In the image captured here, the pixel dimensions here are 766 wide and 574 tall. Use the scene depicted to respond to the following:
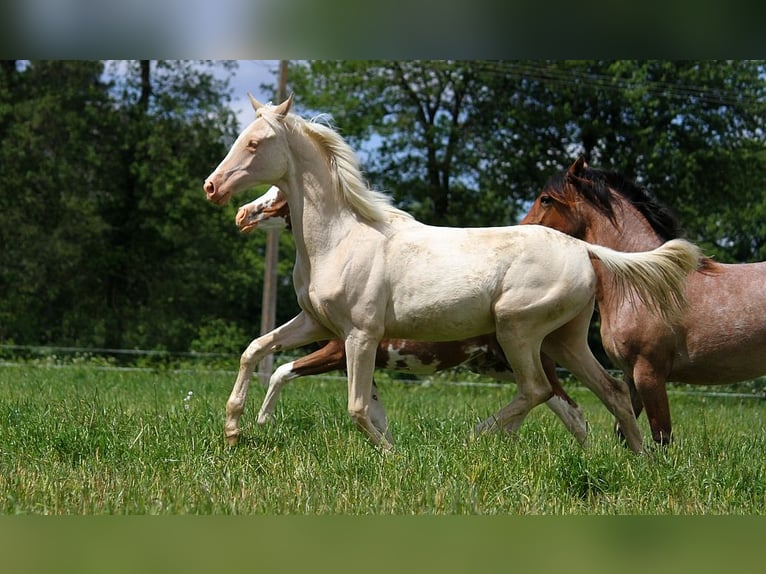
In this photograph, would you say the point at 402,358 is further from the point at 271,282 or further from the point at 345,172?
the point at 271,282

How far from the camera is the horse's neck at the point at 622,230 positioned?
6.82 m

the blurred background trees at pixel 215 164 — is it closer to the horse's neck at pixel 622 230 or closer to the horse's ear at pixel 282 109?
the horse's neck at pixel 622 230

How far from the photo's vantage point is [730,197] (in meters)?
20.9

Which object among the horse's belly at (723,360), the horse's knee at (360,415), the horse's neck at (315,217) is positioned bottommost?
the horse's knee at (360,415)

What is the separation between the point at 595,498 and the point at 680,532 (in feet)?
6.84

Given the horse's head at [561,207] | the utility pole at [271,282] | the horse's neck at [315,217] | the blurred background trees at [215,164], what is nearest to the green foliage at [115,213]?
the blurred background trees at [215,164]

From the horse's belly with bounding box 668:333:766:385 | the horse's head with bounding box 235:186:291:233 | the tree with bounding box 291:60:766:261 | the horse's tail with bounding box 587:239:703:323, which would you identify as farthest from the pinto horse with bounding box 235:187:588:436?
the tree with bounding box 291:60:766:261

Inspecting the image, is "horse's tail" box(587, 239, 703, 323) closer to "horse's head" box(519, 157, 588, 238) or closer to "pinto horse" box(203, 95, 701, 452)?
"pinto horse" box(203, 95, 701, 452)

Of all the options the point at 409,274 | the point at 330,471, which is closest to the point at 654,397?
the point at 409,274

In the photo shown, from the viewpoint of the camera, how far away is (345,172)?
5719mm

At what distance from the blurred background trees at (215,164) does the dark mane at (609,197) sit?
45.5ft

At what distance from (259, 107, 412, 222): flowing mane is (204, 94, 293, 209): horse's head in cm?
4

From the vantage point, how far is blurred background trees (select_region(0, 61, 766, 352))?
811 inches
